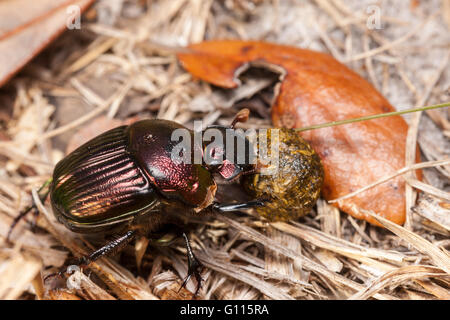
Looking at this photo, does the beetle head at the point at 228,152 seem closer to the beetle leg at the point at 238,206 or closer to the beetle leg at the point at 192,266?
the beetle leg at the point at 238,206

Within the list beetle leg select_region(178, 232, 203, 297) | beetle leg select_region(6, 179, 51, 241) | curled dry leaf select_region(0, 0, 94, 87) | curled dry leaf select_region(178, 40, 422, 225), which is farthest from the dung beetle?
curled dry leaf select_region(0, 0, 94, 87)

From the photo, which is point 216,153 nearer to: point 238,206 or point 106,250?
point 238,206

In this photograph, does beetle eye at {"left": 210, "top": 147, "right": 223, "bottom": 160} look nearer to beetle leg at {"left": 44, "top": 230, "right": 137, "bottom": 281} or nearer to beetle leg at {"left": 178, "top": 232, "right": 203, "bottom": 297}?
beetle leg at {"left": 178, "top": 232, "right": 203, "bottom": 297}

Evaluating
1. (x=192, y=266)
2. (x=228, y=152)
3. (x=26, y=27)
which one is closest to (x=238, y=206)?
(x=228, y=152)

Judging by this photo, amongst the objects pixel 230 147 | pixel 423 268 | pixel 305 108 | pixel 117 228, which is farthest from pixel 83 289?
pixel 423 268

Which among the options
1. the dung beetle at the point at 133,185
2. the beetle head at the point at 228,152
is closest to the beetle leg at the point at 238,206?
the dung beetle at the point at 133,185
